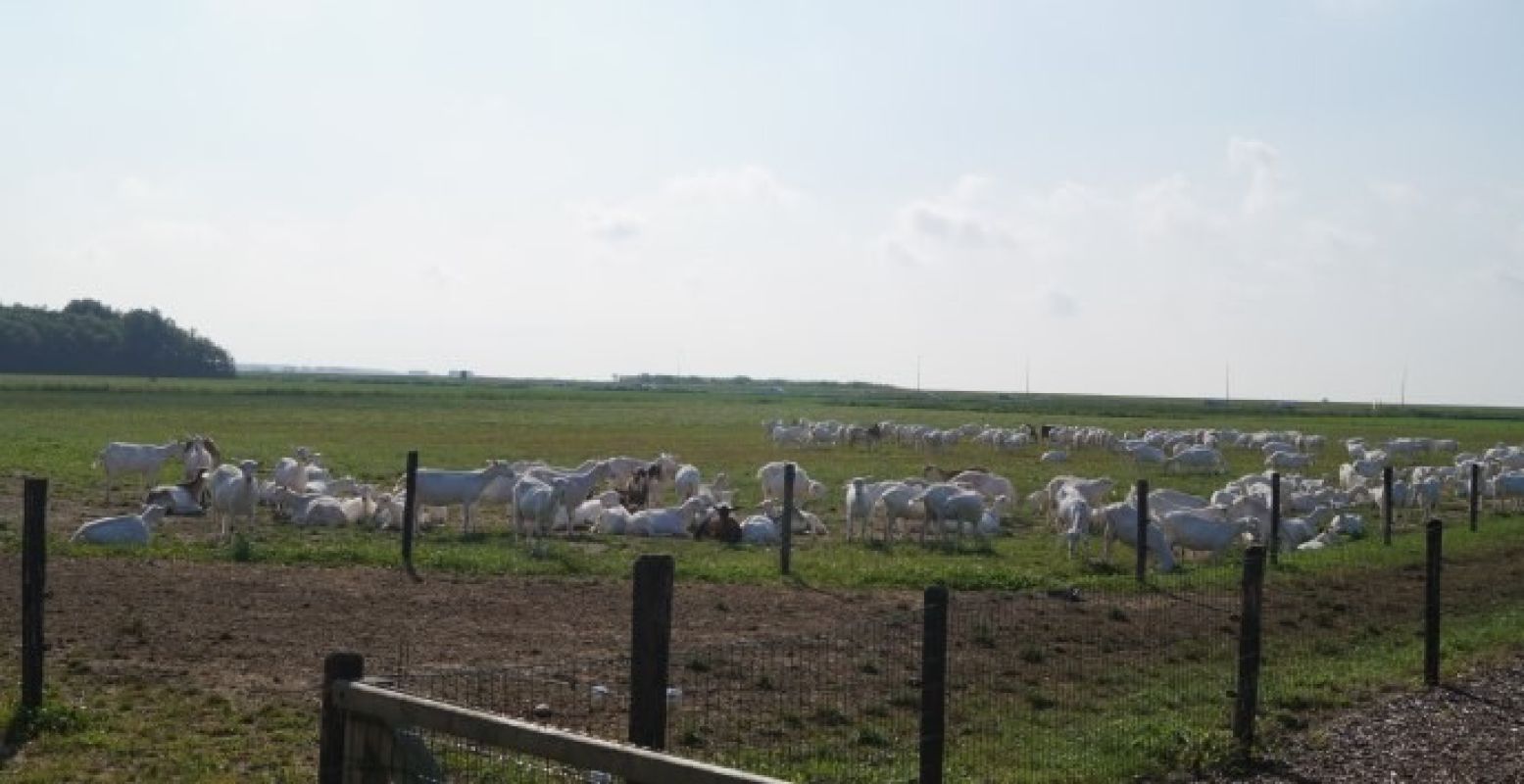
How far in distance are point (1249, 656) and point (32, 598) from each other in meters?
9.39

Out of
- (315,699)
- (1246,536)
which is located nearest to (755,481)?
(1246,536)

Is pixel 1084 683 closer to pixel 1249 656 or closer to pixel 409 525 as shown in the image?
pixel 1249 656

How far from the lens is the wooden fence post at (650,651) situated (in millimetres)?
7004

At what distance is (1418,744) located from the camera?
11.5 meters

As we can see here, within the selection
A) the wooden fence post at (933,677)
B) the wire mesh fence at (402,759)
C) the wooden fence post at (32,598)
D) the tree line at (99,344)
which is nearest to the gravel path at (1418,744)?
the wooden fence post at (933,677)

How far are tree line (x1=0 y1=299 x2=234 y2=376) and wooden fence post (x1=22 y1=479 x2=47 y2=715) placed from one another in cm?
16575

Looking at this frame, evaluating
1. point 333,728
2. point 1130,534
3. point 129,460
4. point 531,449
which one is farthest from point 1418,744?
point 531,449

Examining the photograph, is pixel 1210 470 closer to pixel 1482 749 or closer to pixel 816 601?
pixel 816 601

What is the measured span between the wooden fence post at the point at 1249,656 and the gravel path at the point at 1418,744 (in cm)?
28

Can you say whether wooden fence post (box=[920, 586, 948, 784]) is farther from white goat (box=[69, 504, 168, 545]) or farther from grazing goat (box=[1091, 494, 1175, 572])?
white goat (box=[69, 504, 168, 545])

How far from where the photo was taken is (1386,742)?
11.5 meters

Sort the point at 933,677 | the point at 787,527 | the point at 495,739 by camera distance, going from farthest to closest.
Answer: the point at 787,527, the point at 933,677, the point at 495,739

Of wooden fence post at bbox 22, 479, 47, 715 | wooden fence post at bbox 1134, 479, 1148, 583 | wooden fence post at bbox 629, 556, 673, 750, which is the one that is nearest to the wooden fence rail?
wooden fence post at bbox 629, 556, 673, 750

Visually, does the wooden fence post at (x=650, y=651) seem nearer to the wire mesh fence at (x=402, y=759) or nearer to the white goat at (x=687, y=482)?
the wire mesh fence at (x=402, y=759)
